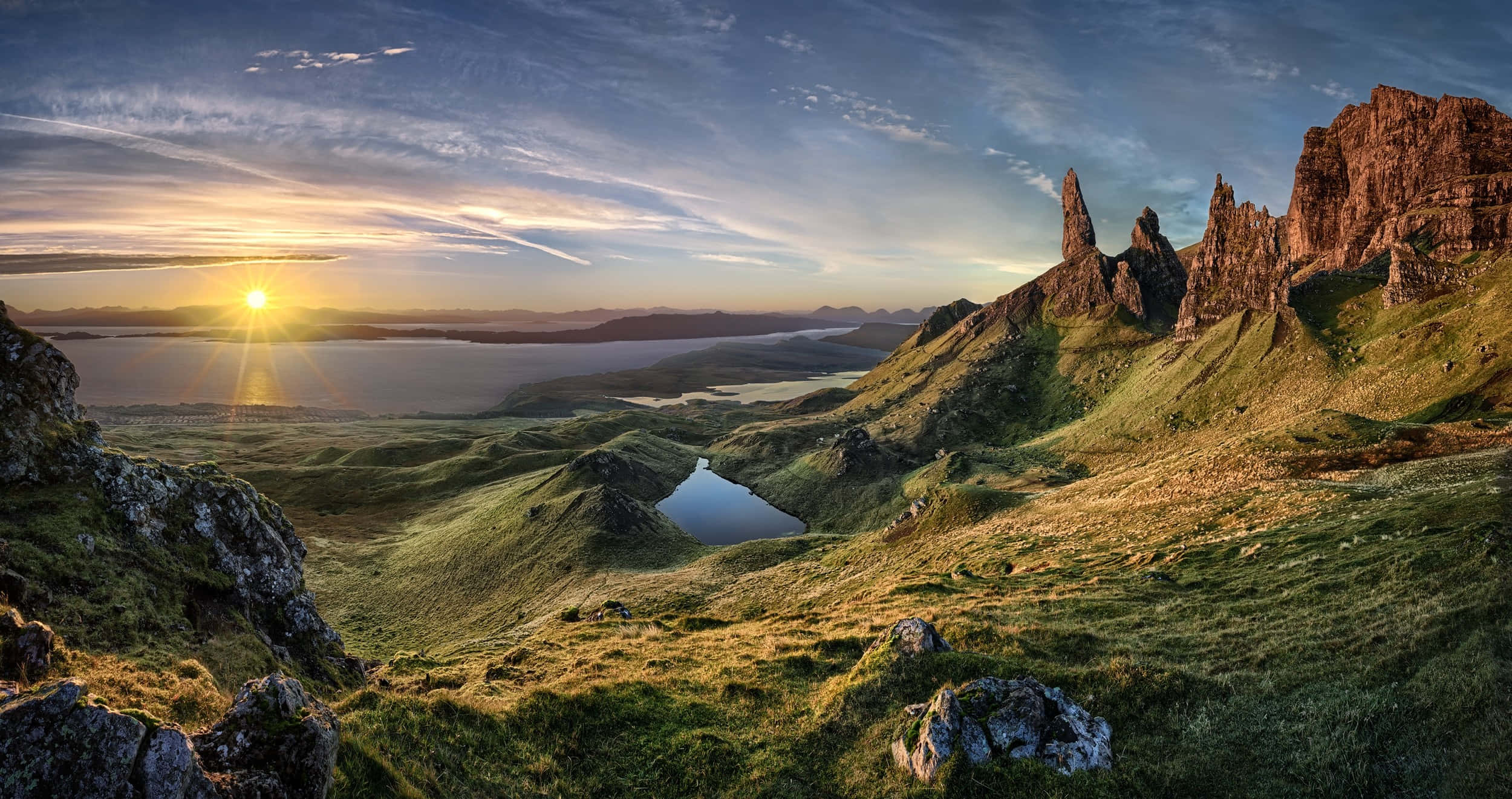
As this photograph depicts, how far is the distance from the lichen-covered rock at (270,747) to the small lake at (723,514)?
9485 cm

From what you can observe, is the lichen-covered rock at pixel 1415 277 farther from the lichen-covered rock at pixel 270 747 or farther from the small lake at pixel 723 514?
the lichen-covered rock at pixel 270 747

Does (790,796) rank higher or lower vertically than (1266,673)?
lower

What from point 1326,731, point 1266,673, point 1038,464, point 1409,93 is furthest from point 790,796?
point 1409,93

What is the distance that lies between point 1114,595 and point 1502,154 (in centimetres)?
18686

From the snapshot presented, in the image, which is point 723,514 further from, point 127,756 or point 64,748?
point 64,748

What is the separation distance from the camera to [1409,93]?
470 feet

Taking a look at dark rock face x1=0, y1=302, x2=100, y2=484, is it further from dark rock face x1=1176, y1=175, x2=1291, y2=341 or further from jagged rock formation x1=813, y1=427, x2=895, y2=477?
dark rock face x1=1176, y1=175, x2=1291, y2=341

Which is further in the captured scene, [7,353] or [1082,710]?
[7,353]

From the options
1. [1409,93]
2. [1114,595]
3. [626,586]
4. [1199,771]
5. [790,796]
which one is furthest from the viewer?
[1409,93]

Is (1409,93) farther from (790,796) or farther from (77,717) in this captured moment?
(77,717)

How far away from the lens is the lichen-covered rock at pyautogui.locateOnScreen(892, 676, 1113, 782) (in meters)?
17.0

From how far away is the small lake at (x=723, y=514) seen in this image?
11994 centimetres

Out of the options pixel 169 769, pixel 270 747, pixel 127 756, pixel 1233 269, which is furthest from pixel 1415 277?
pixel 127 756

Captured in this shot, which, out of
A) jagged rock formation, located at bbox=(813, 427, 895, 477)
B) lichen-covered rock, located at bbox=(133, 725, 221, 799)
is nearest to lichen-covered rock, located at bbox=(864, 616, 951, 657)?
lichen-covered rock, located at bbox=(133, 725, 221, 799)
